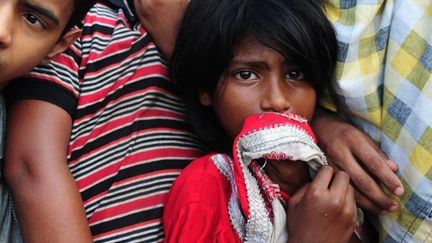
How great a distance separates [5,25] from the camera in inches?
48.9

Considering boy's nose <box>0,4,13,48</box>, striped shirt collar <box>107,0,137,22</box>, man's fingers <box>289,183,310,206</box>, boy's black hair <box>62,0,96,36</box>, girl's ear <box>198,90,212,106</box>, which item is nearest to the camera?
boy's nose <box>0,4,13,48</box>

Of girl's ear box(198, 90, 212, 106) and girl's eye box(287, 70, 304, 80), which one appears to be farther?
girl's ear box(198, 90, 212, 106)

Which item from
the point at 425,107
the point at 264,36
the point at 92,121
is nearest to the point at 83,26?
the point at 92,121

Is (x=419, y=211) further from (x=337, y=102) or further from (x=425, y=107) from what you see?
(x=337, y=102)

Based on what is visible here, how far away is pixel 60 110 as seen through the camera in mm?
1449

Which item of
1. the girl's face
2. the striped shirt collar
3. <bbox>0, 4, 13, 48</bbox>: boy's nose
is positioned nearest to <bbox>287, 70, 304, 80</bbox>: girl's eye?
the girl's face

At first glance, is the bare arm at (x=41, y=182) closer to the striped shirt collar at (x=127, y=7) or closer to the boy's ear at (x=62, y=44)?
the boy's ear at (x=62, y=44)

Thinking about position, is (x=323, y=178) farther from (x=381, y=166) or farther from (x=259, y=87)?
(x=259, y=87)

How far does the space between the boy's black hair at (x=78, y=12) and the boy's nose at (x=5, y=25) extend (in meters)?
0.20

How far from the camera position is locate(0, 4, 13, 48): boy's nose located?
4.06 feet

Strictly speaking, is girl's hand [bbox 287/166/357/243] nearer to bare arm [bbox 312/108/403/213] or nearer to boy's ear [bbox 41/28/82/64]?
bare arm [bbox 312/108/403/213]

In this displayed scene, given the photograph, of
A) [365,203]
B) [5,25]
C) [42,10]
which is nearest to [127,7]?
[42,10]

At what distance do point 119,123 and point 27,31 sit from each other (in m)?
0.35

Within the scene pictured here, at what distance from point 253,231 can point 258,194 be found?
9cm
